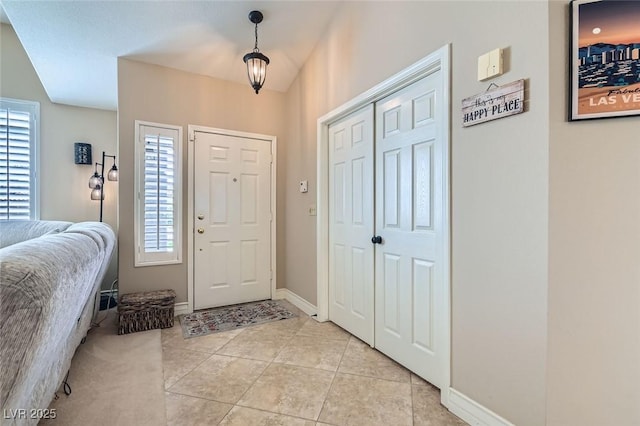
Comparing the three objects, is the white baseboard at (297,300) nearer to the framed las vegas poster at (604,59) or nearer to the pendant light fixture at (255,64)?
the pendant light fixture at (255,64)

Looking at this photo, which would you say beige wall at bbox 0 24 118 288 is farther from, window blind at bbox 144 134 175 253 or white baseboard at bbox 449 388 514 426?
white baseboard at bbox 449 388 514 426

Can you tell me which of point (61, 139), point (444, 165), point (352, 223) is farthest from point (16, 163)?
point (444, 165)

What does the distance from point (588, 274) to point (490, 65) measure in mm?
1078

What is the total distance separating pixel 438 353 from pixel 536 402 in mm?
595

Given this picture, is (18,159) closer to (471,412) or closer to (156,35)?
(156,35)

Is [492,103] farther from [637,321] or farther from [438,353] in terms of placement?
[438,353]

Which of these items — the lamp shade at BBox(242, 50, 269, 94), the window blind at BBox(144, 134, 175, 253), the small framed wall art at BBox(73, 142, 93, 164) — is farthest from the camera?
the small framed wall art at BBox(73, 142, 93, 164)

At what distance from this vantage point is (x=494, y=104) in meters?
1.49

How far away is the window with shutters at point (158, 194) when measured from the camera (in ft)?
10.0

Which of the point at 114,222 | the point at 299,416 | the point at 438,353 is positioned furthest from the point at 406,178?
the point at 114,222

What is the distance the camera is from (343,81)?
2.75 meters

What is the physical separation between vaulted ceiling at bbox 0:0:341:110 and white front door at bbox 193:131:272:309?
852 millimetres

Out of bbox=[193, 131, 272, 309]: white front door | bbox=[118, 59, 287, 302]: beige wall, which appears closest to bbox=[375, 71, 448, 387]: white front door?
bbox=[193, 131, 272, 309]: white front door

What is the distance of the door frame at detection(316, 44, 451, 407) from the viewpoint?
1.74 meters
